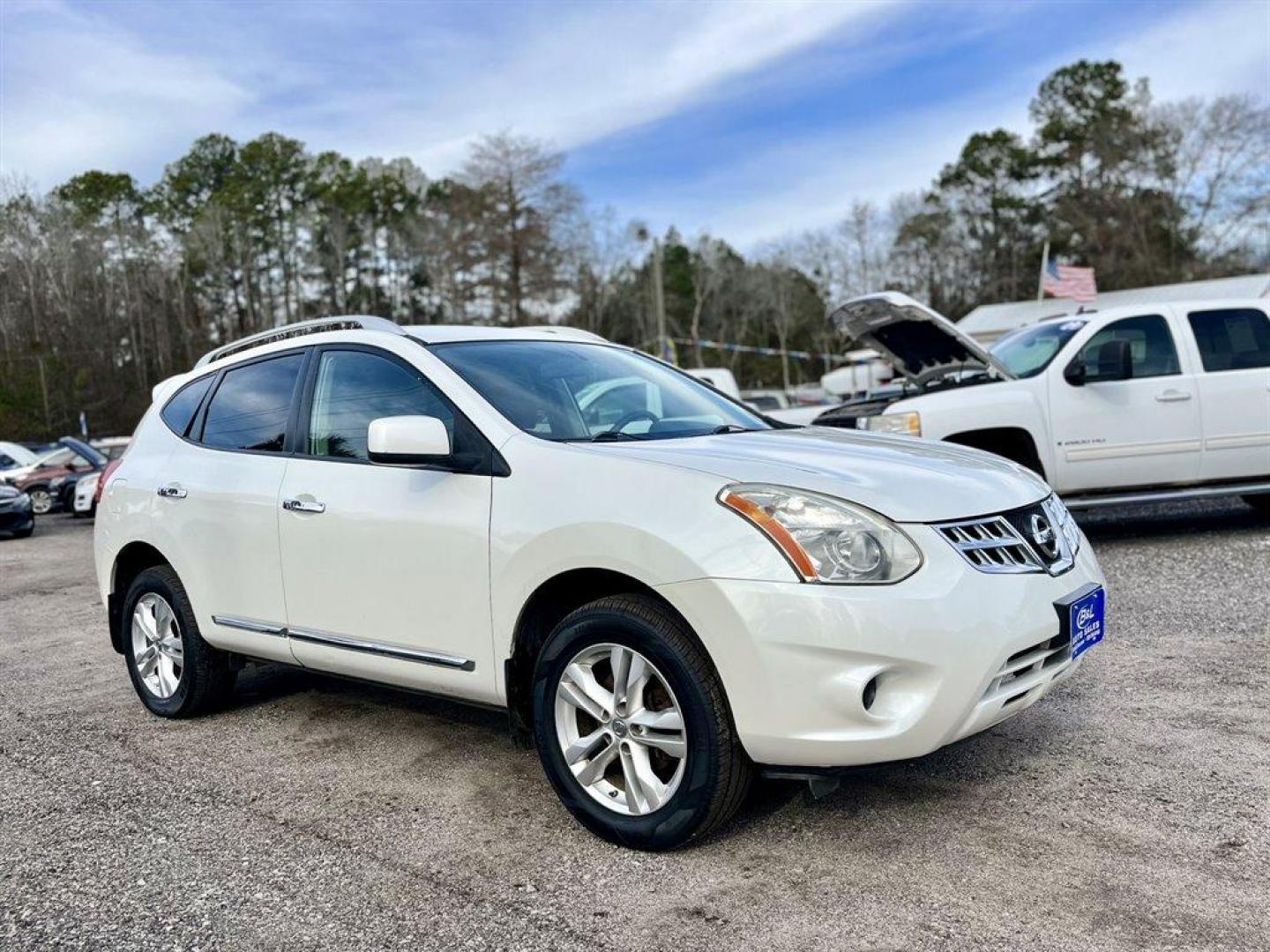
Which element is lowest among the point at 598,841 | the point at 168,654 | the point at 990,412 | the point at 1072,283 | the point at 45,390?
the point at 598,841

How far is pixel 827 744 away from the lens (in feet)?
9.38

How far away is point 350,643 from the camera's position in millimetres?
3943

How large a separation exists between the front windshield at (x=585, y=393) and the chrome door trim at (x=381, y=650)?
0.84 metres

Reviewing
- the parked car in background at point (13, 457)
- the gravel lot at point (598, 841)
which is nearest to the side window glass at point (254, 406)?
the gravel lot at point (598, 841)

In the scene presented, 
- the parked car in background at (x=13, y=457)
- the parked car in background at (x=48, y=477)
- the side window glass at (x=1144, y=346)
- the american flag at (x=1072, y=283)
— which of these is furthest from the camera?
the american flag at (x=1072, y=283)

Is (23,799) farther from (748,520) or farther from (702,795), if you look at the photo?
(748,520)

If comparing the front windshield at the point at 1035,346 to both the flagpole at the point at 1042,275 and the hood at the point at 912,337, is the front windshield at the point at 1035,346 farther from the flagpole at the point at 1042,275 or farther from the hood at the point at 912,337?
the flagpole at the point at 1042,275

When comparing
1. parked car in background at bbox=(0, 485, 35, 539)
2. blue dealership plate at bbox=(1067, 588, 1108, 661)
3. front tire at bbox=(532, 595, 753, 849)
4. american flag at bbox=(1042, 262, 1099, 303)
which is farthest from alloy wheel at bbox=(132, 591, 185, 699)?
american flag at bbox=(1042, 262, 1099, 303)

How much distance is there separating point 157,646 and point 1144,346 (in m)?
7.43

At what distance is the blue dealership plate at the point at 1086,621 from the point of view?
3189mm

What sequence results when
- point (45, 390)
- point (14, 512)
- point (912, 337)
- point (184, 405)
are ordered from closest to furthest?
1. point (184, 405)
2. point (912, 337)
3. point (14, 512)
4. point (45, 390)

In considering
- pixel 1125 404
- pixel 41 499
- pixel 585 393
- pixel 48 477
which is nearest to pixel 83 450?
pixel 48 477

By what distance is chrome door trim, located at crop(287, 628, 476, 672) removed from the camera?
11.8 feet

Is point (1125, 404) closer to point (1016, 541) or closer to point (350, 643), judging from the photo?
point (1016, 541)
